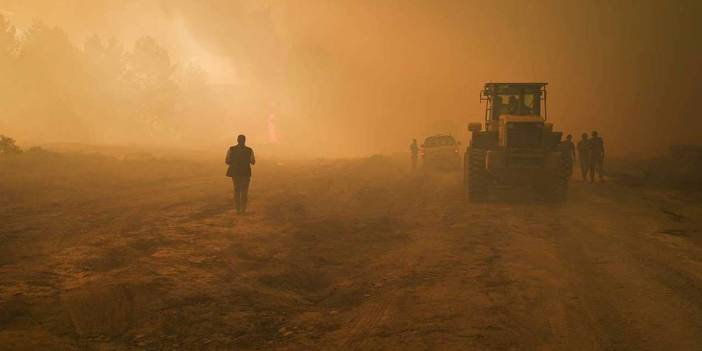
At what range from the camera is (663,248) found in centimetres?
957

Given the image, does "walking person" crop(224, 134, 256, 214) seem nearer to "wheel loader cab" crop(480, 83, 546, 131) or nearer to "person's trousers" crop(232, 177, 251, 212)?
"person's trousers" crop(232, 177, 251, 212)

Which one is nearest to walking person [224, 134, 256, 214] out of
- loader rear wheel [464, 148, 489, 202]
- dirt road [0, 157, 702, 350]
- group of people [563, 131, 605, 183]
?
dirt road [0, 157, 702, 350]

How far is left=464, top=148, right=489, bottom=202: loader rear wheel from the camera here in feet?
51.6

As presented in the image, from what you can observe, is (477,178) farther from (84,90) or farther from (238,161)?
(84,90)

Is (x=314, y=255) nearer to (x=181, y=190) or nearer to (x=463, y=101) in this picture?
(x=181, y=190)

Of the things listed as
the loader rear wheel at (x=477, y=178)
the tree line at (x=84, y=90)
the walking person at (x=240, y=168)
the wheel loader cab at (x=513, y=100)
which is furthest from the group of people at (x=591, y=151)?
the tree line at (x=84, y=90)

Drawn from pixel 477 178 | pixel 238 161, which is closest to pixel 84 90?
pixel 238 161

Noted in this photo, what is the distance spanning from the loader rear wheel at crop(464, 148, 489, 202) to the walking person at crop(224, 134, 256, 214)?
6.51m

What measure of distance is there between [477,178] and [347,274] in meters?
8.54

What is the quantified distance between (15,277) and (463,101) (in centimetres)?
8934

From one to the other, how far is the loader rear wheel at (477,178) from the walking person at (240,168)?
21.4 ft

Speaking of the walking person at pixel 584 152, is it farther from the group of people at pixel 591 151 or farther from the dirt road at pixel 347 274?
the dirt road at pixel 347 274

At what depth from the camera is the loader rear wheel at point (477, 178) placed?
15.7 m

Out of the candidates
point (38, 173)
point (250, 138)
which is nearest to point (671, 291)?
point (38, 173)
